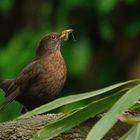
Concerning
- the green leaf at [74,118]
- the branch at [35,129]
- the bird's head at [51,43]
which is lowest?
the branch at [35,129]

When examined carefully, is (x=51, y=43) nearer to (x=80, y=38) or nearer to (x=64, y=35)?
(x=64, y=35)

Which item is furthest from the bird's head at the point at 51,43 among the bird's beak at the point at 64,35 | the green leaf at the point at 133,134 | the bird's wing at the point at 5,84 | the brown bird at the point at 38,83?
the green leaf at the point at 133,134

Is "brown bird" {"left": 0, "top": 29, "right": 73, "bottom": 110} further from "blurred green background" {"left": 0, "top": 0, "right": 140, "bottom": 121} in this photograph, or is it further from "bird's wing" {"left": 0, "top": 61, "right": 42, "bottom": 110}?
"blurred green background" {"left": 0, "top": 0, "right": 140, "bottom": 121}

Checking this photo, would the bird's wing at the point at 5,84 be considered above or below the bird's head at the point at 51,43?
below

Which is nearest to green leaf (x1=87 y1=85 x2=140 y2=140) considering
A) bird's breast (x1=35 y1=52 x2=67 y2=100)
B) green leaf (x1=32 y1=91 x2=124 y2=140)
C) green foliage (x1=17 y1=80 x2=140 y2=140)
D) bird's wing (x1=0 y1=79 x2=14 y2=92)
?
green foliage (x1=17 y1=80 x2=140 y2=140)

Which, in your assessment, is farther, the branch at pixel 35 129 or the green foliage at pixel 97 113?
the branch at pixel 35 129

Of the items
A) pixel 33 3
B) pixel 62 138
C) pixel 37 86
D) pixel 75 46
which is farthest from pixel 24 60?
pixel 62 138

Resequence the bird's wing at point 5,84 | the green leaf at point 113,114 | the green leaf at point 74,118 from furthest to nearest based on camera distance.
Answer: the bird's wing at point 5,84 → the green leaf at point 74,118 → the green leaf at point 113,114

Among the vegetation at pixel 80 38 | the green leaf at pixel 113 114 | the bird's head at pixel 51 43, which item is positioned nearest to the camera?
the green leaf at pixel 113 114

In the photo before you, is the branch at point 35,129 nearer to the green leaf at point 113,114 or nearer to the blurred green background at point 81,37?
the green leaf at point 113,114
